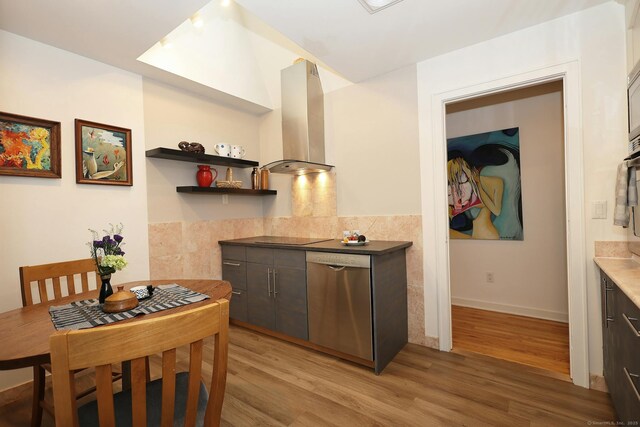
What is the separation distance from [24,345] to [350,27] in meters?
2.43

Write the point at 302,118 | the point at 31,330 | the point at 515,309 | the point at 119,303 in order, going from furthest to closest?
the point at 515,309 < the point at 302,118 < the point at 119,303 < the point at 31,330

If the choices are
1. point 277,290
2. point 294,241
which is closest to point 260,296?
point 277,290

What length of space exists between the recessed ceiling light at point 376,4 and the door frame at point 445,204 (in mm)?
919

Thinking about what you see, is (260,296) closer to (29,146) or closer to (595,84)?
(29,146)

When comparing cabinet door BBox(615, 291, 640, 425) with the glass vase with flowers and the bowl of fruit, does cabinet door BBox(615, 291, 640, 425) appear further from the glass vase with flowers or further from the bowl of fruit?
the glass vase with flowers

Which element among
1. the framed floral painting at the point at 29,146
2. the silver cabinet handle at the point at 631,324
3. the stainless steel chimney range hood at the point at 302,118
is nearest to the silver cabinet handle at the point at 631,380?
the silver cabinet handle at the point at 631,324

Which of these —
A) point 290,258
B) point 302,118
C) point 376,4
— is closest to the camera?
point 376,4

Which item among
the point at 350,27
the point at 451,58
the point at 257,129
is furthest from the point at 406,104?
the point at 257,129

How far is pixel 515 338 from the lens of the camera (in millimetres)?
2773

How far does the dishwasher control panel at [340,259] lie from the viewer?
2.25 m

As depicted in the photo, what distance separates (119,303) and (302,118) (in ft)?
7.54

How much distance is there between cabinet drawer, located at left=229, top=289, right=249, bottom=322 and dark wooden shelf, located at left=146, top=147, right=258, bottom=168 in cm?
138

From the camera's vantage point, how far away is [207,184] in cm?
316

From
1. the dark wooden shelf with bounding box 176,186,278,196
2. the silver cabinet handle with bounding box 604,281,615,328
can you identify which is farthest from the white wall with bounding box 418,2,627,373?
the dark wooden shelf with bounding box 176,186,278,196
